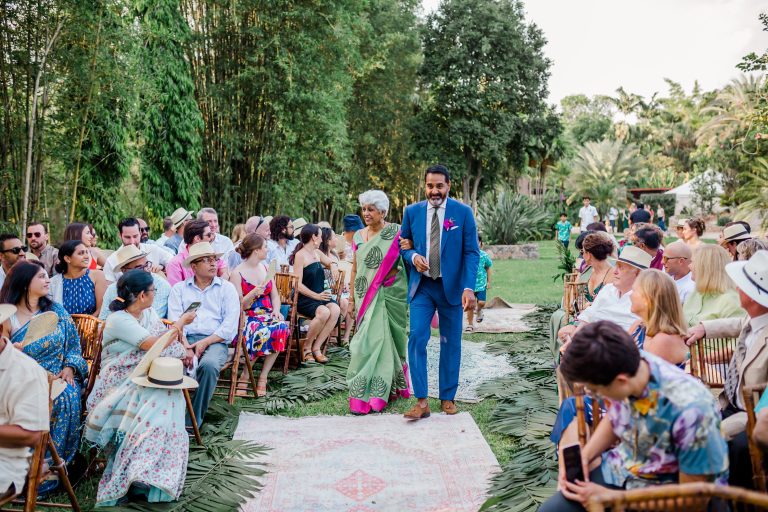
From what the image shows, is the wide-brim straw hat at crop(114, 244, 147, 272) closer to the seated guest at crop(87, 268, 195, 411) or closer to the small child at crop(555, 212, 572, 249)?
the seated guest at crop(87, 268, 195, 411)

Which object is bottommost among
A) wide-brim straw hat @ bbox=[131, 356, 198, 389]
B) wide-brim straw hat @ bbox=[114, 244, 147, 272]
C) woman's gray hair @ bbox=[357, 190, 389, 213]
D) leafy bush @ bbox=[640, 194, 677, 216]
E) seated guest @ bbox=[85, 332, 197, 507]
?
seated guest @ bbox=[85, 332, 197, 507]

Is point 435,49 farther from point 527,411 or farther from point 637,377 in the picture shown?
point 637,377

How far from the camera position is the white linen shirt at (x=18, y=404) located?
9.60ft

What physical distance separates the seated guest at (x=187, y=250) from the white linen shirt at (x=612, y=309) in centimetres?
325

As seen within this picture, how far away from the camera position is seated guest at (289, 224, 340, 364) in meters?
7.39

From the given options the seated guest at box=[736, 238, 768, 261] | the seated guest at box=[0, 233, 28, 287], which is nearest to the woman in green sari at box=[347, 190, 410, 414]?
the seated guest at box=[736, 238, 768, 261]

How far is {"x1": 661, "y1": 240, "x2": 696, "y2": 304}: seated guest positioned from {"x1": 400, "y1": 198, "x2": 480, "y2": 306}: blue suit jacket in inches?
56.2

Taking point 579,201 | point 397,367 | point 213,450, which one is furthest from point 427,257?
point 579,201

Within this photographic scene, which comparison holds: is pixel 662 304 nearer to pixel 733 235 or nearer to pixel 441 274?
pixel 441 274

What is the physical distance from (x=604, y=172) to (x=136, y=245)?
3968cm

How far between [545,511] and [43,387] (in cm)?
216

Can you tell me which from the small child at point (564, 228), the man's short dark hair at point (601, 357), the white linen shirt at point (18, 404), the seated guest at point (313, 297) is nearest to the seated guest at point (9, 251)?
the seated guest at point (313, 297)

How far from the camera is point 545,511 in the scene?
2.55m

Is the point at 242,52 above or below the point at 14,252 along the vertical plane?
above
